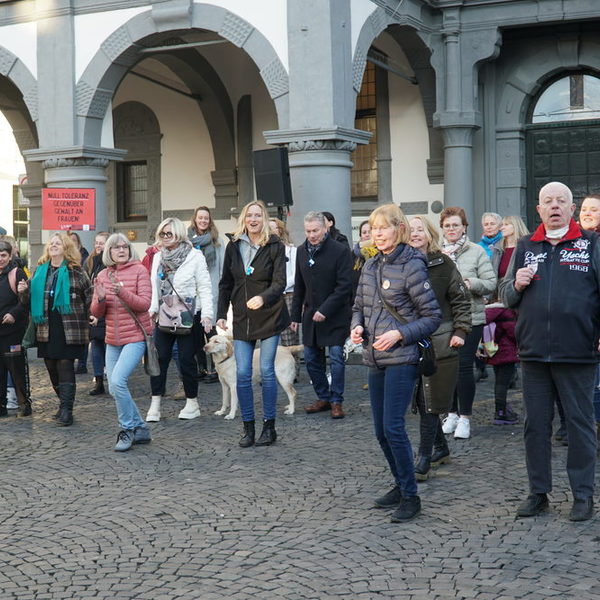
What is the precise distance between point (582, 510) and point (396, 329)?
1468 millimetres

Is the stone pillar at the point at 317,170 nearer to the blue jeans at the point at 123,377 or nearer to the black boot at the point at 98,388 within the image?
the black boot at the point at 98,388

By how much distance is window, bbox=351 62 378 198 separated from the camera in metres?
18.0

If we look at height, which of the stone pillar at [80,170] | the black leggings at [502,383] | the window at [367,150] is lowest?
the black leggings at [502,383]

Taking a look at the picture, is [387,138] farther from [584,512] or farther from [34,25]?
[584,512]

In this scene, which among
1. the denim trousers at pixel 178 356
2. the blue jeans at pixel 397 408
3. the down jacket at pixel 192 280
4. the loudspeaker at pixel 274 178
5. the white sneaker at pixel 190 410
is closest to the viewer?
the blue jeans at pixel 397 408

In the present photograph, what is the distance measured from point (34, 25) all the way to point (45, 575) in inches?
457

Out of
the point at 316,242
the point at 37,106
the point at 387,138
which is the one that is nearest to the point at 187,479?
the point at 316,242

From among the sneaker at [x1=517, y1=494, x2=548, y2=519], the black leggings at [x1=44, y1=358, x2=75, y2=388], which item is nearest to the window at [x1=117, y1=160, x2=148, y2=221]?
the black leggings at [x1=44, y1=358, x2=75, y2=388]

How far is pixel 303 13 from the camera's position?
12.9 metres

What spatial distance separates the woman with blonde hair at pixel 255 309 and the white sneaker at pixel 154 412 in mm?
1469

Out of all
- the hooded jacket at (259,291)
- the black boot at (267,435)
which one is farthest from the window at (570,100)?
the black boot at (267,435)

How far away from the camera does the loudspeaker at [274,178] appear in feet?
40.4

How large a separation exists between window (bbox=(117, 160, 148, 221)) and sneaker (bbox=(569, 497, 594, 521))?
15.6 m

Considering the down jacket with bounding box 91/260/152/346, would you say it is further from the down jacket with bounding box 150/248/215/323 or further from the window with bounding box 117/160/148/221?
the window with bounding box 117/160/148/221
